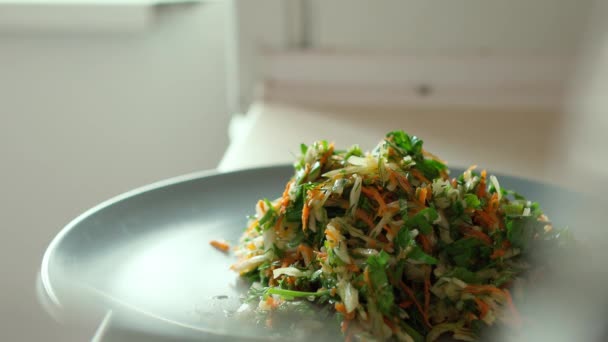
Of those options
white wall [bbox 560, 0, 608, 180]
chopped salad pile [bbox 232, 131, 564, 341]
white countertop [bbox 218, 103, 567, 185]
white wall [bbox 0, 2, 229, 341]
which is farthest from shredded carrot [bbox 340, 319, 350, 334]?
white wall [bbox 0, 2, 229, 341]

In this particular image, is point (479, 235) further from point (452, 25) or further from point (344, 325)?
point (452, 25)

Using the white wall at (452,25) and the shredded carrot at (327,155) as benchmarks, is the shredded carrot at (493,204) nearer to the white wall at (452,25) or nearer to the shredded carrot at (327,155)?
the shredded carrot at (327,155)

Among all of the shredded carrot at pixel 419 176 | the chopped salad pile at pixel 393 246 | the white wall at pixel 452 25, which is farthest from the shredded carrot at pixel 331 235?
the white wall at pixel 452 25

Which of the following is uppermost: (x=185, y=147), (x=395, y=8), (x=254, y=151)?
(x=395, y=8)

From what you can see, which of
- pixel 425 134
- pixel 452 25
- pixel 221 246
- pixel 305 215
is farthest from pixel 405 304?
pixel 452 25

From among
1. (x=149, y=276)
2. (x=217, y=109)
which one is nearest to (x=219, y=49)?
(x=217, y=109)

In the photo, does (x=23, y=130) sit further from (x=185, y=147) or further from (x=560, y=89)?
(x=560, y=89)

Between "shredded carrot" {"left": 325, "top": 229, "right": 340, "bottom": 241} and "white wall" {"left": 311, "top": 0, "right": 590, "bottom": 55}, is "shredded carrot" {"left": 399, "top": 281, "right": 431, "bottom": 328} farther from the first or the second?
"white wall" {"left": 311, "top": 0, "right": 590, "bottom": 55}
